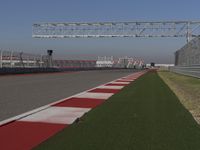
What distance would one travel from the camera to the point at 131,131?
20.8 ft

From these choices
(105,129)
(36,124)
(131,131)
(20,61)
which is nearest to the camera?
(131,131)

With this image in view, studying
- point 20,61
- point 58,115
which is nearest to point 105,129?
point 58,115

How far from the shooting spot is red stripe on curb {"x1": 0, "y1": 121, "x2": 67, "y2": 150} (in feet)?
17.4

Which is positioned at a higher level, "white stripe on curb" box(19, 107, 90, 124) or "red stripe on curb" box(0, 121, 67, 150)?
"red stripe on curb" box(0, 121, 67, 150)

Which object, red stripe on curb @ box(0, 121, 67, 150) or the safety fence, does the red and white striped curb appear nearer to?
red stripe on curb @ box(0, 121, 67, 150)

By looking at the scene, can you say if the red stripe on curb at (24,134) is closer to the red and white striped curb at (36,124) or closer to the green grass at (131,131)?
the red and white striped curb at (36,124)

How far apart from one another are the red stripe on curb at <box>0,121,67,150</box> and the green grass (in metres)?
0.19

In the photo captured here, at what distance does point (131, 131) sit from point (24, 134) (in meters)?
1.68

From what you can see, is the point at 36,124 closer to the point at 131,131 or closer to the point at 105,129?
the point at 105,129

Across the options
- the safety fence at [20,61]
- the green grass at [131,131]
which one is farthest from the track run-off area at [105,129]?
the safety fence at [20,61]

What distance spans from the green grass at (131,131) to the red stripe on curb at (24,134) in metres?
0.19

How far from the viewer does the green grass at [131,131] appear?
532 cm

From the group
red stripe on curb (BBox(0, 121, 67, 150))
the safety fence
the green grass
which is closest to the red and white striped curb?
red stripe on curb (BBox(0, 121, 67, 150))

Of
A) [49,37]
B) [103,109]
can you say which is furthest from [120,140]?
[49,37]
